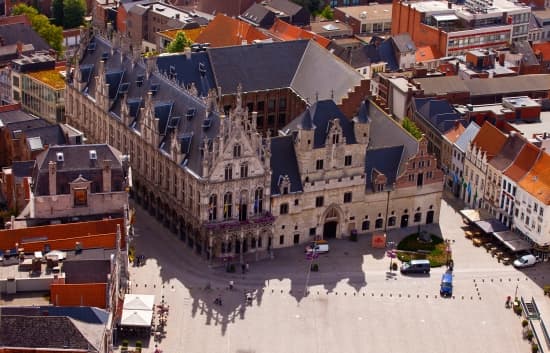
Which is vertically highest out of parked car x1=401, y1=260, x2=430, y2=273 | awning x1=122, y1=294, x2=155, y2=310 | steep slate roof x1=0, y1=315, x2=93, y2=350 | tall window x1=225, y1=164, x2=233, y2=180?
tall window x1=225, y1=164, x2=233, y2=180

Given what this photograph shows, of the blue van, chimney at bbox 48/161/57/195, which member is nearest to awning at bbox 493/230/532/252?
the blue van

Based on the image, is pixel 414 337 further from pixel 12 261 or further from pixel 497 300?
pixel 12 261

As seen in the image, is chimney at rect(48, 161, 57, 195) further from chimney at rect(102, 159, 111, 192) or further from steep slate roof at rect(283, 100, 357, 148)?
steep slate roof at rect(283, 100, 357, 148)

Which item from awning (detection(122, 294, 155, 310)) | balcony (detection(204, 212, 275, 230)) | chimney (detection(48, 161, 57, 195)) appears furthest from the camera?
balcony (detection(204, 212, 275, 230))

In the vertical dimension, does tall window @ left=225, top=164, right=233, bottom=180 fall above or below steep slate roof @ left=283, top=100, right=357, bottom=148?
below

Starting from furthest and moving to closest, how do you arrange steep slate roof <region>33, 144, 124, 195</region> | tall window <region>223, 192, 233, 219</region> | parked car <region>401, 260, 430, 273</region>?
parked car <region>401, 260, 430, 273</region> → tall window <region>223, 192, 233, 219</region> → steep slate roof <region>33, 144, 124, 195</region>

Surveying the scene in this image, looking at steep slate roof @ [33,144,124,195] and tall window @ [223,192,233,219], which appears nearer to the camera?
steep slate roof @ [33,144,124,195]

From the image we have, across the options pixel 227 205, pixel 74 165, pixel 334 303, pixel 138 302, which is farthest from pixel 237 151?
pixel 138 302
